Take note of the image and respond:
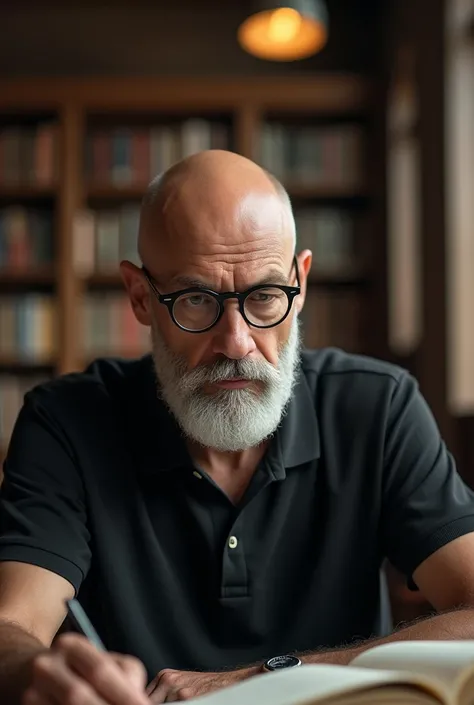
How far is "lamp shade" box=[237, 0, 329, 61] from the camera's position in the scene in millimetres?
2828

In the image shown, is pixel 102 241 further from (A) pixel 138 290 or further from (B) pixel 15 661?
(B) pixel 15 661

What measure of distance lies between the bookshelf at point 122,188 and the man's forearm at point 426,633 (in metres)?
2.95

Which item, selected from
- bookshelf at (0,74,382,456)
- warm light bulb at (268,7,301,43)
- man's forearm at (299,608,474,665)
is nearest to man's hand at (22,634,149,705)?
man's forearm at (299,608,474,665)

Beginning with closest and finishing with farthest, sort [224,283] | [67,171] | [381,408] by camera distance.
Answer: [224,283], [381,408], [67,171]

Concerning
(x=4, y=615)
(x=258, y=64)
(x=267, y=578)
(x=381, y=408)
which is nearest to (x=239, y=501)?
(x=267, y=578)

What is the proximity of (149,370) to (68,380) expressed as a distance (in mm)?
135

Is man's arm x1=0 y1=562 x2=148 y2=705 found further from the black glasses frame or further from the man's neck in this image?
the black glasses frame

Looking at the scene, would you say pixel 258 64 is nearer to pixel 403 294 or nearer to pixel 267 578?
pixel 403 294

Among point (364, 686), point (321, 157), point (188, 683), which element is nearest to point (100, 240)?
point (321, 157)

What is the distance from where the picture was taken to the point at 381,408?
4.46ft

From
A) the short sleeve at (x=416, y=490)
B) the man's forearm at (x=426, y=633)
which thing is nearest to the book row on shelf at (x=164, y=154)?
the short sleeve at (x=416, y=490)

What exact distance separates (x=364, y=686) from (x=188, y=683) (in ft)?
1.23

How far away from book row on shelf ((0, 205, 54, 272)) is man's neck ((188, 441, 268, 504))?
9.23 ft

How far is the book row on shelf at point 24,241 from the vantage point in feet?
12.9
